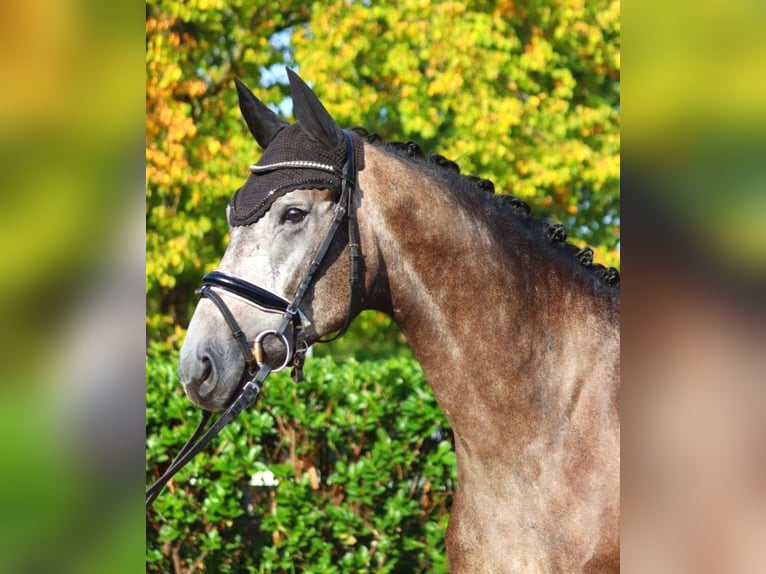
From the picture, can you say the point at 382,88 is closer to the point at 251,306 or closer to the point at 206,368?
the point at 251,306

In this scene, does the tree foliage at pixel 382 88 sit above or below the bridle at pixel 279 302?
above

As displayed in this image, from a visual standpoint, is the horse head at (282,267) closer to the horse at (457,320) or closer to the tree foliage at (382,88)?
the horse at (457,320)

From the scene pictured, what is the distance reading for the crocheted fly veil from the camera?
2.56 metres

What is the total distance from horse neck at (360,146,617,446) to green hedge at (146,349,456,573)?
2.33m

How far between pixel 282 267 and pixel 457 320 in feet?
1.92

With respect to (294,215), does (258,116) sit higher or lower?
higher

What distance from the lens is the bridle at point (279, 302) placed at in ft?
8.13

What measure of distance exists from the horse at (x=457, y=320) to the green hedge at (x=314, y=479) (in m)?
2.20

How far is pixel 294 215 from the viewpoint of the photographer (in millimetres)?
2600
